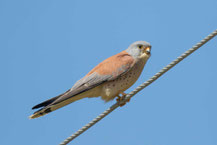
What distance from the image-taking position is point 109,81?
5.05 metres

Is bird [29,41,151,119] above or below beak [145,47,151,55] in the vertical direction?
below

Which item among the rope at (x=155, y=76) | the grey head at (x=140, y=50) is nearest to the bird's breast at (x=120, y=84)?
the grey head at (x=140, y=50)

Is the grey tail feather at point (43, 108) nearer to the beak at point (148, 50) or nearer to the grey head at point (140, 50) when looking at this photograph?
the grey head at point (140, 50)

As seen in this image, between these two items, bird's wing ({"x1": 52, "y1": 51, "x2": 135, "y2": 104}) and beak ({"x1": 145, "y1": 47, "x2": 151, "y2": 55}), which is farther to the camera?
beak ({"x1": 145, "y1": 47, "x2": 151, "y2": 55})

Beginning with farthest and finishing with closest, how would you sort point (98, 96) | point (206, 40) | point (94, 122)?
1. point (98, 96)
2. point (94, 122)
3. point (206, 40)

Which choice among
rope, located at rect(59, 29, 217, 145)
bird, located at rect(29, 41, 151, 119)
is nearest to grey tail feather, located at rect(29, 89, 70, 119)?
bird, located at rect(29, 41, 151, 119)

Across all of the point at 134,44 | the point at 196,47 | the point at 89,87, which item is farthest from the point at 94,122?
the point at 134,44

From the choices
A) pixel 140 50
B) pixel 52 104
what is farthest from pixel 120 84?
pixel 52 104

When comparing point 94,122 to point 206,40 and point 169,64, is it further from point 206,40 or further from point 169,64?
point 206,40

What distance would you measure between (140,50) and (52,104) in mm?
1465

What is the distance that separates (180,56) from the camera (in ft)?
12.1

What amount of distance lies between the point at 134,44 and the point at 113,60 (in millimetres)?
387

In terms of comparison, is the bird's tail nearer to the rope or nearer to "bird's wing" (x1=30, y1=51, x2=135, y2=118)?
"bird's wing" (x1=30, y1=51, x2=135, y2=118)

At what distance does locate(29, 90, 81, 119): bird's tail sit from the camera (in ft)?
15.7
